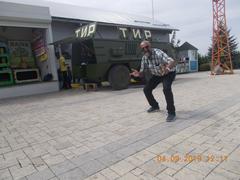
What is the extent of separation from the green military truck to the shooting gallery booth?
52.4 inches

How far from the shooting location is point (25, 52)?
12133 mm

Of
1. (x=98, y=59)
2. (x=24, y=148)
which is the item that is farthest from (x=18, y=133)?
(x=98, y=59)

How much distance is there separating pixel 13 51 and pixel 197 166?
37.8 feet

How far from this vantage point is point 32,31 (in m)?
11.9

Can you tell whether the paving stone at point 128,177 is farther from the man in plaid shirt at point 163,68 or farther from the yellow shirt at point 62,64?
the yellow shirt at point 62,64

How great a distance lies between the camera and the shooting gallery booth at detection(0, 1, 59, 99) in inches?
368

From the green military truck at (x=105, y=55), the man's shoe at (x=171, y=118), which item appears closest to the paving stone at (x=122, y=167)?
the man's shoe at (x=171, y=118)

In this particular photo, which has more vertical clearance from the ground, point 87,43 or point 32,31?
point 32,31

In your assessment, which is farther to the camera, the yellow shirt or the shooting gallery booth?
the yellow shirt

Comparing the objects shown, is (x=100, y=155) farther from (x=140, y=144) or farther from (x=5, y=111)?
(x=5, y=111)

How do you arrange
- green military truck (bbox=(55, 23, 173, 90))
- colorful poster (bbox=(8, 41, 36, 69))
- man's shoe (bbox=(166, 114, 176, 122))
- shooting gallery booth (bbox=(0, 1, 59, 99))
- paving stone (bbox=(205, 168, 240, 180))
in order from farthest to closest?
colorful poster (bbox=(8, 41, 36, 69))
shooting gallery booth (bbox=(0, 1, 59, 99))
green military truck (bbox=(55, 23, 173, 90))
man's shoe (bbox=(166, 114, 176, 122))
paving stone (bbox=(205, 168, 240, 180))

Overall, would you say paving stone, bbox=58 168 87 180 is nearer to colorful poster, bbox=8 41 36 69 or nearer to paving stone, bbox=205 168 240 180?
paving stone, bbox=205 168 240 180

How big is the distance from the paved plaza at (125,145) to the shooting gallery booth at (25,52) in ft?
16.1

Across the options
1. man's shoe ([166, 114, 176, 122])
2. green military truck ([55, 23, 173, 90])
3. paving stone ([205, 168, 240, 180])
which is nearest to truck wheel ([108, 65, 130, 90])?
green military truck ([55, 23, 173, 90])
